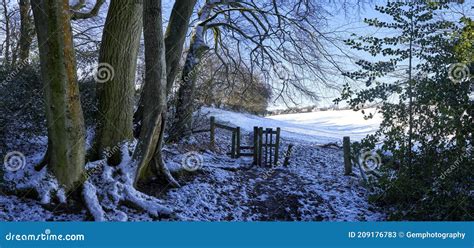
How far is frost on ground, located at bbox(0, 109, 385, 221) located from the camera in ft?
15.8

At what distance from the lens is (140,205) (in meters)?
5.17

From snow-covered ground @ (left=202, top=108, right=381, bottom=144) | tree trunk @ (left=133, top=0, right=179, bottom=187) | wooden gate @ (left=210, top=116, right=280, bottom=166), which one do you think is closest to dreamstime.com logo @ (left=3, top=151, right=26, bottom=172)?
tree trunk @ (left=133, top=0, right=179, bottom=187)

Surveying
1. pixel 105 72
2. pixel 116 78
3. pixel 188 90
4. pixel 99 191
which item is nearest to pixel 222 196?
pixel 99 191

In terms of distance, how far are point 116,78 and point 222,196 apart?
2579 millimetres

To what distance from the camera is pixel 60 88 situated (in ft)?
14.6

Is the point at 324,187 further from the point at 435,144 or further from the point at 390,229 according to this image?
the point at 390,229

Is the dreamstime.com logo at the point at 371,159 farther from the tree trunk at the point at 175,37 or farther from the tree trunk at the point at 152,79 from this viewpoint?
the tree trunk at the point at 175,37

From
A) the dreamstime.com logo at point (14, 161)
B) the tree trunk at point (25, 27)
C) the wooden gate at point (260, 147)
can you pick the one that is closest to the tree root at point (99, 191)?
the dreamstime.com logo at point (14, 161)

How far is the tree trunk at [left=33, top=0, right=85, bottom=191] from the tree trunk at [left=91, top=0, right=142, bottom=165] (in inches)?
43.4

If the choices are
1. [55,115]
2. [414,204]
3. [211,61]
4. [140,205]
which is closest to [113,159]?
[140,205]

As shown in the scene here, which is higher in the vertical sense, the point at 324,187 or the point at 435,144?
the point at 435,144

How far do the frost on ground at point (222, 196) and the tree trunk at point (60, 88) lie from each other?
347 millimetres

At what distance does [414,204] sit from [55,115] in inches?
199

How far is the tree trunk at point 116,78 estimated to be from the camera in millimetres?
5910
